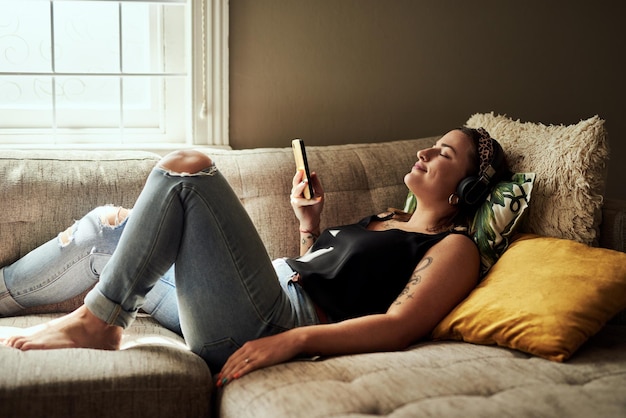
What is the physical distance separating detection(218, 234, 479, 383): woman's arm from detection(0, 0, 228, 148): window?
44.7 inches

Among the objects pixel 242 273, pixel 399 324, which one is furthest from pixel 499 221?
pixel 242 273

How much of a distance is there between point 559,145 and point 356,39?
3.41 ft

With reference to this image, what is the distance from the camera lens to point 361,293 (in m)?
1.89

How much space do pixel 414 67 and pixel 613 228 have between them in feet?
3.79

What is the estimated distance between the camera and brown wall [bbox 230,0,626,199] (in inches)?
107

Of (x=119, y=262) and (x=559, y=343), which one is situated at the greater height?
(x=119, y=262)

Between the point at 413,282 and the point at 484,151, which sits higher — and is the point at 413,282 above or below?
below

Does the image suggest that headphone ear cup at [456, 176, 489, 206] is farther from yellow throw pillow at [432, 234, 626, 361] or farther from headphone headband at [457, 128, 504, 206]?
yellow throw pillow at [432, 234, 626, 361]

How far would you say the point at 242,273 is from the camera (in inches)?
67.6

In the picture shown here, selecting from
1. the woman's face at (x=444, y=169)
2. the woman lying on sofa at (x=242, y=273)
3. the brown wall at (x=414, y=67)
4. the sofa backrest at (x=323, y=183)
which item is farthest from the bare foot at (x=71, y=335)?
the brown wall at (x=414, y=67)

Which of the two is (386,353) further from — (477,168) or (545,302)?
(477,168)

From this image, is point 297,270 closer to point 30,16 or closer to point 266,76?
point 266,76

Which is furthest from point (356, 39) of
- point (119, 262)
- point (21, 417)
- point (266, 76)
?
point (21, 417)

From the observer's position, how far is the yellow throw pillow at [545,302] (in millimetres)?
1702
